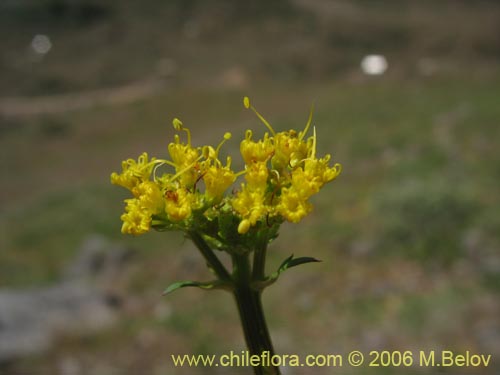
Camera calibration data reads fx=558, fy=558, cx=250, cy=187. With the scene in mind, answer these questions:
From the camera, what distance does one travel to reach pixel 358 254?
895 cm

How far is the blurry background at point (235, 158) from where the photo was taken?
23.2ft

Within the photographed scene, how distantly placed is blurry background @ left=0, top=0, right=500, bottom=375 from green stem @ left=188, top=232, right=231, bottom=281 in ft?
13.9

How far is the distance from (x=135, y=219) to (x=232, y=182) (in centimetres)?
28

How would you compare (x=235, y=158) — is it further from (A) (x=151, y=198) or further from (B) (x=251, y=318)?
(B) (x=251, y=318)

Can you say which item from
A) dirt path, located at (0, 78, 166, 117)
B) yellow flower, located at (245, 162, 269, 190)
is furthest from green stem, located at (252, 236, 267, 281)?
dirt path, located at (0, 78, 166, 117)

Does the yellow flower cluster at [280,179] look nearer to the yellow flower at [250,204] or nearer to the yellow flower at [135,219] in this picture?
the yellow flower at [250,204]

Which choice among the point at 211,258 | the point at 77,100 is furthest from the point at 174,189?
the point at 77,100

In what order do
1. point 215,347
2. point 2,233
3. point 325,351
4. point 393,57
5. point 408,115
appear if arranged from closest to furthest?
point 325,351, point 215,347, point 2,233, point 408,115, point 393,57

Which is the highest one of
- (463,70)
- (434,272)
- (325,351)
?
(463,70)

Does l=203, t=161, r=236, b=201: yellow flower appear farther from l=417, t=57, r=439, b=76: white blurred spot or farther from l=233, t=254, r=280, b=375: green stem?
l=417, t=57, r=439, b=76: white blurred spot

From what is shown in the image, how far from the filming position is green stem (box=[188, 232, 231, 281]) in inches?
57.3

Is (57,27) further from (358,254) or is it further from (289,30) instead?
A: (358,254)

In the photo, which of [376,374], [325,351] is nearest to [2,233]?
[325,351]

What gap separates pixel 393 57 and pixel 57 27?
88.1ft
